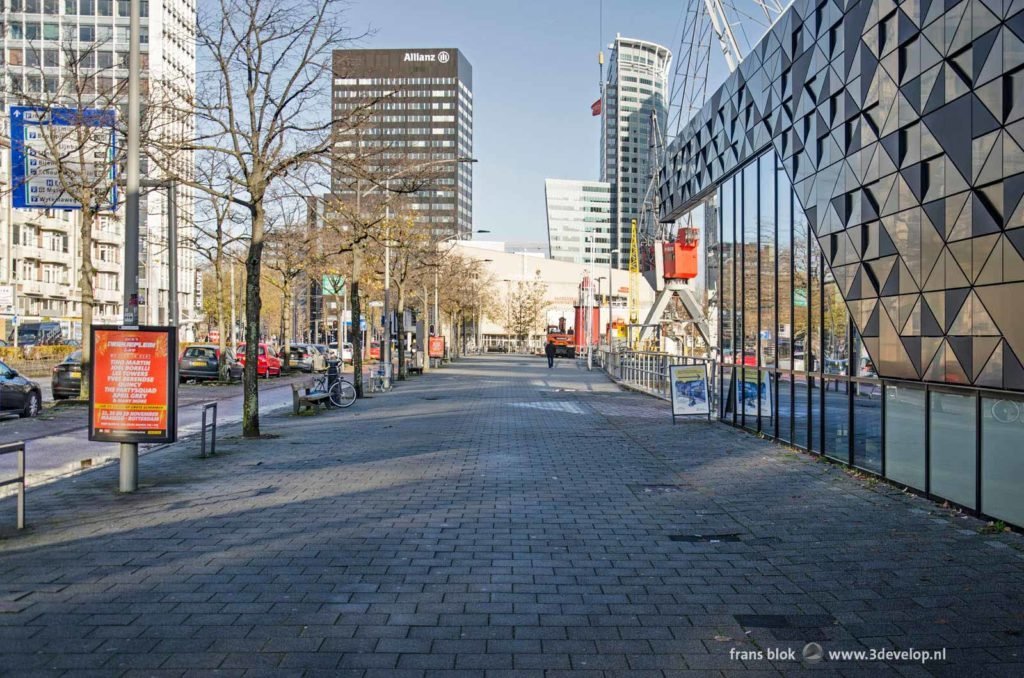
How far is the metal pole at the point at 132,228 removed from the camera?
10.1 m

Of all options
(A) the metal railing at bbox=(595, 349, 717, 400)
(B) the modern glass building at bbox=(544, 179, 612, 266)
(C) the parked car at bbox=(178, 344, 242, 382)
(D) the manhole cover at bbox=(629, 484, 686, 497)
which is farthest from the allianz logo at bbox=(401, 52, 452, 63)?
(D) the manhole cover at bbox=(629, 484, 686, 497)

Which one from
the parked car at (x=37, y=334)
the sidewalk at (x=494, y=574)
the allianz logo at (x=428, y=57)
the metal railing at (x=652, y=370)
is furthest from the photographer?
the allianz logo at (x=428, y=57)

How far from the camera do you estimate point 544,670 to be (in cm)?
455

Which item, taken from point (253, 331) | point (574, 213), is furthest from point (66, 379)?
point (574, 213)

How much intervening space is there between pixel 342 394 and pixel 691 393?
31.7 ft

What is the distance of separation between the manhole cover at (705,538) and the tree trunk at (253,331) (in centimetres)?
995

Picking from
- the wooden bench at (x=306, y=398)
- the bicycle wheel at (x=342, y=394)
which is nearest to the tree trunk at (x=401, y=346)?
the bicycle wheel at (x=342, y=394)

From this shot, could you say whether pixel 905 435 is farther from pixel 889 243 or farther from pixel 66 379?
pixel 66 379

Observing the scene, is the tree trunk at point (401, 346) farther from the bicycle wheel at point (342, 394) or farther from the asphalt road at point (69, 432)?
the bicycle wheel at point (342, 394)

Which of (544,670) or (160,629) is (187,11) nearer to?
(160,629)

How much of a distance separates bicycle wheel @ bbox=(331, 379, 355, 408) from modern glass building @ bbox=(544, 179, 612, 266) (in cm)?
16539

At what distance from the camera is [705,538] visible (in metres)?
7.86

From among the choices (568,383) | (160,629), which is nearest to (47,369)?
(568,383)

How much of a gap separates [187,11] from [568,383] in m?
22.8
